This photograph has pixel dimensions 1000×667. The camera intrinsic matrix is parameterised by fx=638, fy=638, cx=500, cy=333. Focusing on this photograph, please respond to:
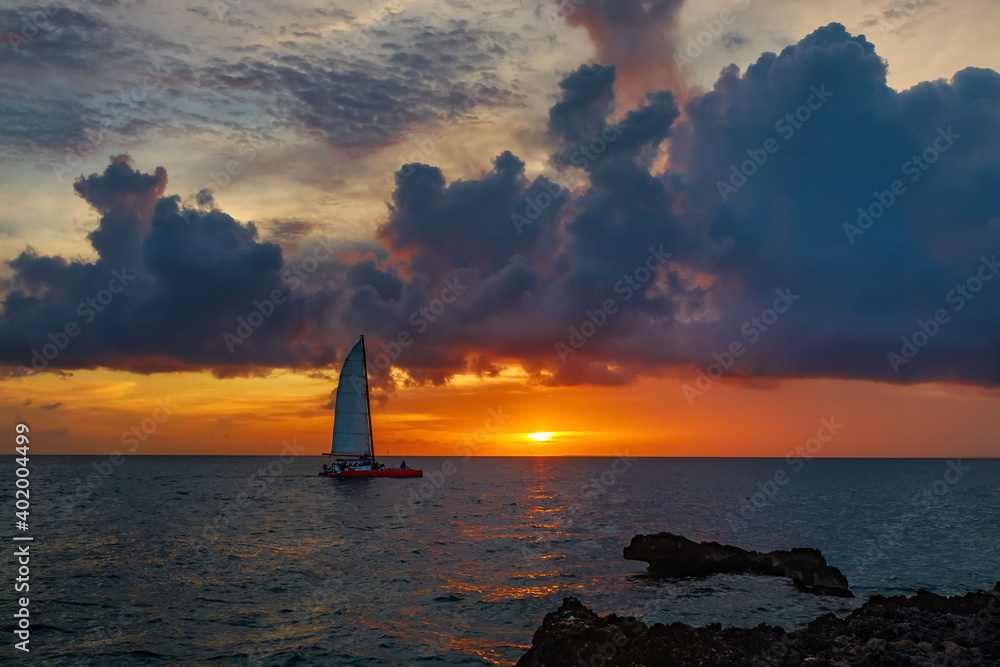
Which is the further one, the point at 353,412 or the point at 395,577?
the point at 353,412

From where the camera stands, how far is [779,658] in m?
18.9

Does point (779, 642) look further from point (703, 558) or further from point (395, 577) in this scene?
point (395, 577)

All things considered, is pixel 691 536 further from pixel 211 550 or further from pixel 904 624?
Result: pixel 211 550

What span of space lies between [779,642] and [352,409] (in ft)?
316

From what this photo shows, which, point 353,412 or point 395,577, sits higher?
point 353,412

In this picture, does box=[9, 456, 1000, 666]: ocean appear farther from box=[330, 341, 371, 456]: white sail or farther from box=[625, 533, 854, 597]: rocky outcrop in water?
box=[330, 341, 371, 456]: white sail

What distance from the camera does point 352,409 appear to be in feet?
361

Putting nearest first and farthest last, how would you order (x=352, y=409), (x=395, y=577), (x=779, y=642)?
1. (x=779, y=642)
2. (x=395, y=577)
3. (x=352, y=409)

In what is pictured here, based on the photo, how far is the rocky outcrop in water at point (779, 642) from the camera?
18188 millimetres

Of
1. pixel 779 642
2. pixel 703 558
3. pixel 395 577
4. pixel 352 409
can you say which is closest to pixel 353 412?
pixel 352 409

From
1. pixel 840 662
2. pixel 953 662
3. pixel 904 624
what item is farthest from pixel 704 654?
pixel 904 624

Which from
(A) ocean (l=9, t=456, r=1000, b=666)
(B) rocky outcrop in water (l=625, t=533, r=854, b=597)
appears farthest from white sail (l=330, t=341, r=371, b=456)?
(B) rocky outcrop in water (l=625, t=533, r=854, b=597)

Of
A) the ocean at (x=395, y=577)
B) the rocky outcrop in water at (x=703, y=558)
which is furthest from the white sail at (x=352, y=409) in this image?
the rocky outcrop in water at (x=703, y=558)

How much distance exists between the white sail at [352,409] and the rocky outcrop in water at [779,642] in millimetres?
90776
